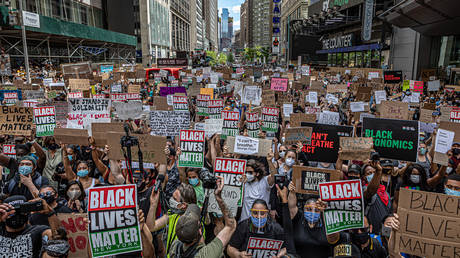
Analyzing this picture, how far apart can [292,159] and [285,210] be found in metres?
1.65

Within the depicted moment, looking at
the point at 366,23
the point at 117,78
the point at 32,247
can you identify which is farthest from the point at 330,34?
the point at 32,247

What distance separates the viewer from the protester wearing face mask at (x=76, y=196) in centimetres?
489

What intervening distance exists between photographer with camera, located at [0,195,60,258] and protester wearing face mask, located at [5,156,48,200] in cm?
142

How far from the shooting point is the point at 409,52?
1064 inches

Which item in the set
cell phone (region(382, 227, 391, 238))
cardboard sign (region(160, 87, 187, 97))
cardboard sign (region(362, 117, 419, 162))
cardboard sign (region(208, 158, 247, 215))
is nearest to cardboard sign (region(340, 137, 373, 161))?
cardboard sign (region(362, 117, 419, 162))

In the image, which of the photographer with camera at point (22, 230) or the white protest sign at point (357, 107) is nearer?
the photographer with camera at point (22, 230)

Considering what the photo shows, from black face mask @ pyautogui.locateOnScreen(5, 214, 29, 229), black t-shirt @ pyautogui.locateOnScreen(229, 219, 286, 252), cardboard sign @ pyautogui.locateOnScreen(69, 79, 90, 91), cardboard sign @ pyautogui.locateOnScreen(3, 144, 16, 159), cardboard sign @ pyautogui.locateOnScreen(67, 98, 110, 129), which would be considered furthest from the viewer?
cardboard sign @ pyautogui.locateOnScreen(69, 79, 90, 91)

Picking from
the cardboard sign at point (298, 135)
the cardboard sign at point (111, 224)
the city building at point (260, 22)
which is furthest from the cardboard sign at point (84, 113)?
the city building at point (260, 22)

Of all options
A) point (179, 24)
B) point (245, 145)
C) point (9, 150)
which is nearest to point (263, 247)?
point (245, 145)

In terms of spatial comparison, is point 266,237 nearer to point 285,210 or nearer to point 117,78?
point 285,210

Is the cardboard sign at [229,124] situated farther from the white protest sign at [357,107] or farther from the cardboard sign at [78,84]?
the cardboard sign at [78,84]

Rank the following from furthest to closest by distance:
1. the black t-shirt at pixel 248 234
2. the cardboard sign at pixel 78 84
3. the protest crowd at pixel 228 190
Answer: the cardboard sign at pixel 78 84, the black t-shirt at pixel 248 234, the protest crowd at pixel 228 190

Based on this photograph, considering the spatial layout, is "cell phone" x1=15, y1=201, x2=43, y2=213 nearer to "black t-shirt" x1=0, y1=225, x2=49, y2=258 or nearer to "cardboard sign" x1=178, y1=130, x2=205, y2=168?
"black t-shirt" x1=0, y1=225, x2=49, y2=258

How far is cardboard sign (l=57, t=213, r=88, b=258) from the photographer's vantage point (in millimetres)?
3773
